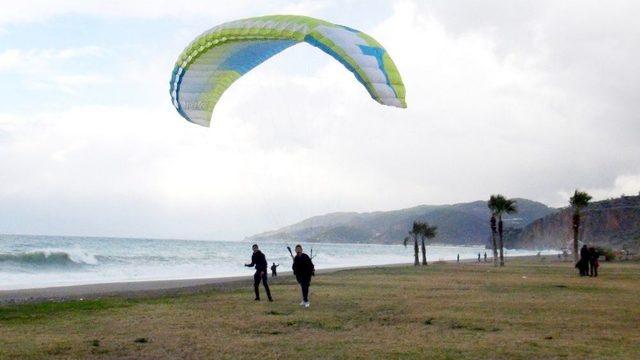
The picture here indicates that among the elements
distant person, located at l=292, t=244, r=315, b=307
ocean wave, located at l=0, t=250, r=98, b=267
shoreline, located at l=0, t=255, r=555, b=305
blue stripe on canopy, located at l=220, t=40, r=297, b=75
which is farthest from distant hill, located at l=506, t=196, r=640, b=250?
blue stripe on canopy, located at l=220, t=40, r=297, b=75

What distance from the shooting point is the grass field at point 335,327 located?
10.8 m

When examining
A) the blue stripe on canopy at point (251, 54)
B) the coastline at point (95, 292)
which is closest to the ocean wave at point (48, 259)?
the coastline at point (95, 292)

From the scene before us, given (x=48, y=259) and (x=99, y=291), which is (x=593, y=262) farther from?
(x=48, y=259)

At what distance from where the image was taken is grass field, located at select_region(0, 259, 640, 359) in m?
10.8

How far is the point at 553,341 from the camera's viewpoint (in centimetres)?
1163

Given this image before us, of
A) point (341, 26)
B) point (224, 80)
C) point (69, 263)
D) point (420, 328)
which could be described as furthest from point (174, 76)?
point (69, 263)

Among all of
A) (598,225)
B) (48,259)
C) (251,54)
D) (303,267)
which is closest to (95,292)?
(303,267)

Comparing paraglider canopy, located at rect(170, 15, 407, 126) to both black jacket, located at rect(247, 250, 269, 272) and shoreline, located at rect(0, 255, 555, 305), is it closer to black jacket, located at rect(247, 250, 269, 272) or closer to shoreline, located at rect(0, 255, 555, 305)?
black jacket, located at rect(247, 250, 269, 272)

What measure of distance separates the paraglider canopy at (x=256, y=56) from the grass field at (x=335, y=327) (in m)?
4.29

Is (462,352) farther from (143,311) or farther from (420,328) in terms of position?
(143,311)

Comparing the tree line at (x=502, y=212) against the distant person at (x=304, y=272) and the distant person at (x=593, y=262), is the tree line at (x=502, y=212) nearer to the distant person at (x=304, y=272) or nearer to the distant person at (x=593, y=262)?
the distant person at (x=593, y=262)

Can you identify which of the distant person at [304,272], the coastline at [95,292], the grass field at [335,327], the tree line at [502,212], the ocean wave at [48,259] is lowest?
the grass field at [335,327]

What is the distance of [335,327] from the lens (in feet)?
44.4

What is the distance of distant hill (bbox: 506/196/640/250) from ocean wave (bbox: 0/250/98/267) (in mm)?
91518
